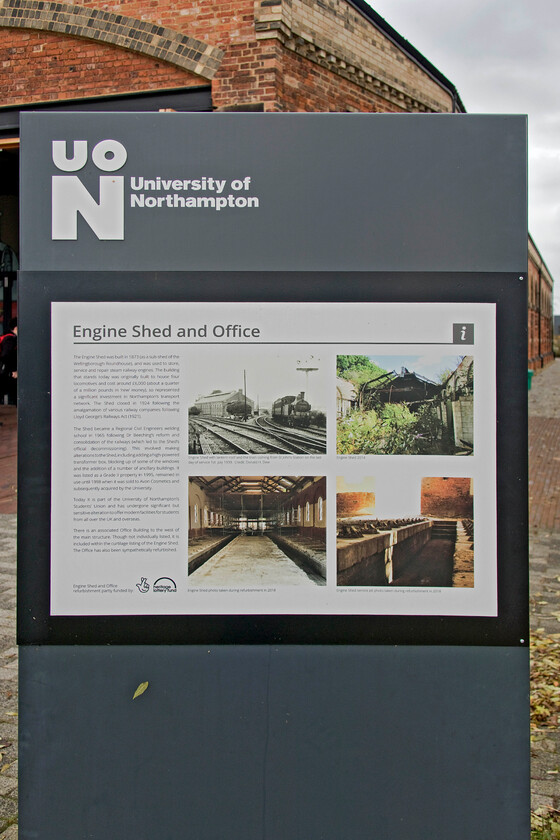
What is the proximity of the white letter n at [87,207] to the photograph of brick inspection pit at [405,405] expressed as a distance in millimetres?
819

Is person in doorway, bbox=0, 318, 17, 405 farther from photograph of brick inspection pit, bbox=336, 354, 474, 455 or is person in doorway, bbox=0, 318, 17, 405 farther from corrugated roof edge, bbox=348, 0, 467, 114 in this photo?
photograph of brick inspection pit, bbox=336, 354, 474, 455

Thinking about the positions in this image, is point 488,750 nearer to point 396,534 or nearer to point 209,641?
point 396,534

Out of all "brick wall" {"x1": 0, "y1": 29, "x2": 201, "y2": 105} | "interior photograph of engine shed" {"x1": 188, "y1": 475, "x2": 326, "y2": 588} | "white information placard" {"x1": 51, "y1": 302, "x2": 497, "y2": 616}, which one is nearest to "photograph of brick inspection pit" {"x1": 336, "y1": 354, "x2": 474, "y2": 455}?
"white information placard" {"x1": 51, "y1": 302, "x2": 497, "y2": 616}

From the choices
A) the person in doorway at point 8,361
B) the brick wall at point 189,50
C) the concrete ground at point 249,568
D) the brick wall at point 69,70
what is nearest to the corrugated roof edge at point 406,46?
the brick wall at point 189,50

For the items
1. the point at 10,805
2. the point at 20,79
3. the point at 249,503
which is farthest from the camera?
the point at 20,79

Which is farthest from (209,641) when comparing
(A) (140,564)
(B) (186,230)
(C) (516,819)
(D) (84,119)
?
(D) (84,119)

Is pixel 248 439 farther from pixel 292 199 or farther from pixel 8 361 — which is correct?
pixel 8 361

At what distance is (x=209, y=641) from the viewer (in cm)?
234

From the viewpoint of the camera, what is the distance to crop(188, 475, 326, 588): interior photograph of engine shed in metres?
2.30

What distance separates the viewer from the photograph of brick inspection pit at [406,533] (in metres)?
2.31

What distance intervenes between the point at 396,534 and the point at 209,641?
0.67 meters

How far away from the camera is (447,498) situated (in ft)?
7.66

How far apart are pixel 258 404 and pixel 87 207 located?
0.81 metres

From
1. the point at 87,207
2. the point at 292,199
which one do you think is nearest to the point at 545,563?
the point at 292,199
